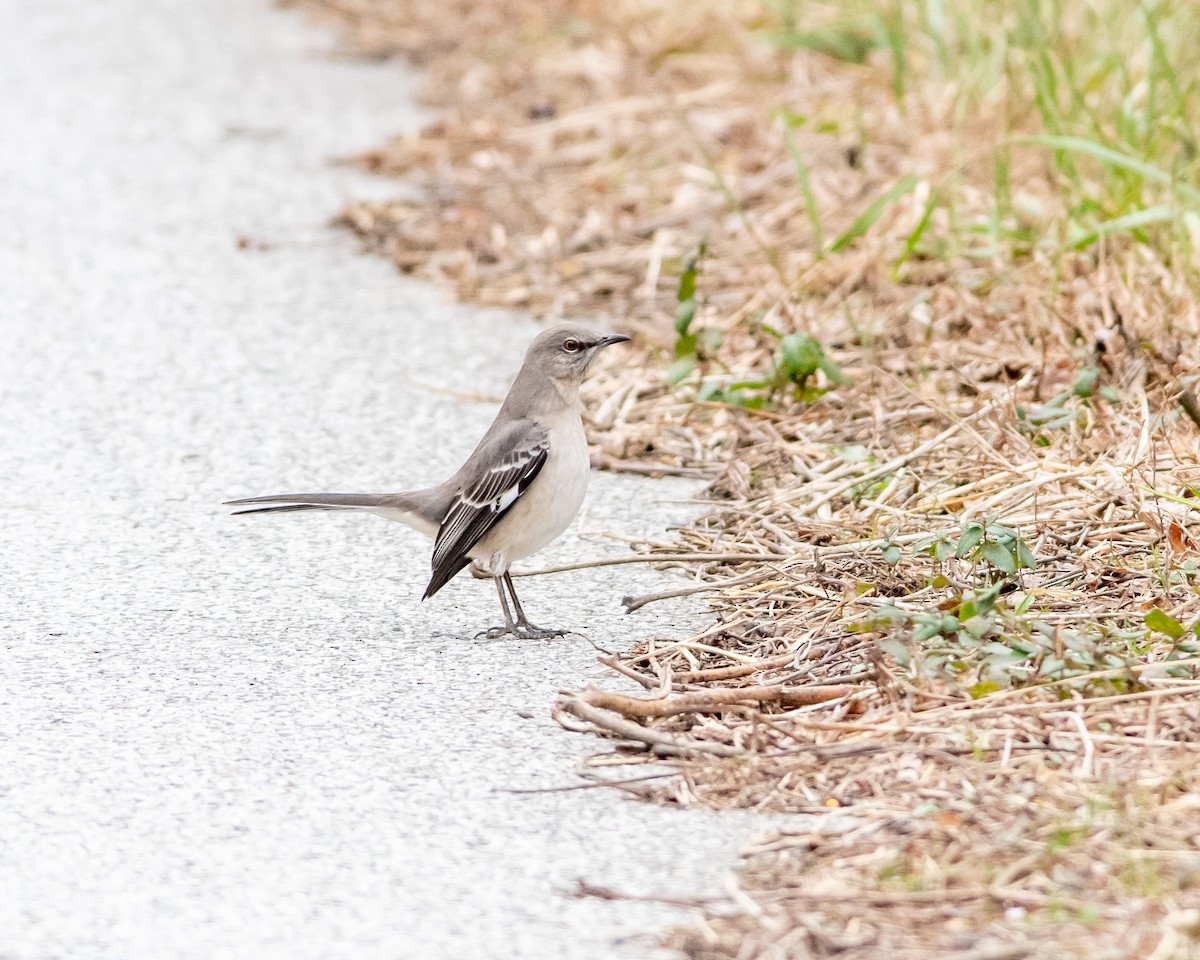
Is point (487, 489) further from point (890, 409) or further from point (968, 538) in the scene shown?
point (890, 409)

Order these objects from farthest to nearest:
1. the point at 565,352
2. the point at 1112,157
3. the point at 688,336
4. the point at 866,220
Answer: the point at 866,220 < the point at 688,336 < the point at 1112,157 < the point at 565,352

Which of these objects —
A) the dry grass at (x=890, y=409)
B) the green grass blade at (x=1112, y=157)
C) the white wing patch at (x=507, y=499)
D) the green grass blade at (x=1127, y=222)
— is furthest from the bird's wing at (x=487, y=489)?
the green grass blade at (x=1127, y=222)

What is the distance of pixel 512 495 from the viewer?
476 centimetres

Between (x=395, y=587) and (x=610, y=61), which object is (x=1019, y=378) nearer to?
(x=395, y=587)

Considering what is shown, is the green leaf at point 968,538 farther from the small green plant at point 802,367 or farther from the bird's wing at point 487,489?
the small green plant at point 802,367

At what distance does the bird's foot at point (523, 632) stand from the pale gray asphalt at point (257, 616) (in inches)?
2.4

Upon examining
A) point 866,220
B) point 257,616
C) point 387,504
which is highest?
point 866,220

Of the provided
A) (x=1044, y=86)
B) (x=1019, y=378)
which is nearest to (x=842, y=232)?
(x=1044, y=86)

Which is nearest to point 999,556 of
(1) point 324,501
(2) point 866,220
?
(1) point 324,501

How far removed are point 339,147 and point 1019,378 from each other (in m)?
4.73

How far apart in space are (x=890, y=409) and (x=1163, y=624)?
2.19 m

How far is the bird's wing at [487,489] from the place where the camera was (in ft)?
15.4

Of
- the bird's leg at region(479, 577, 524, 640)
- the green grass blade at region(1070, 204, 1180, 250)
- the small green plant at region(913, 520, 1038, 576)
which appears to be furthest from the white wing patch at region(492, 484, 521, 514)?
the green grass blade at region(1070, 204, 1180, 250)

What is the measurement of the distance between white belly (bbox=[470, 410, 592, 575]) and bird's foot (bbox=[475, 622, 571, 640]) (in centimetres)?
23
